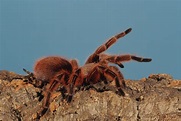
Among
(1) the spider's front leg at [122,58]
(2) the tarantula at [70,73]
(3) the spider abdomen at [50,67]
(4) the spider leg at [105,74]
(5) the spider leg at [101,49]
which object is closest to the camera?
(2) the tarantula at [70,73]

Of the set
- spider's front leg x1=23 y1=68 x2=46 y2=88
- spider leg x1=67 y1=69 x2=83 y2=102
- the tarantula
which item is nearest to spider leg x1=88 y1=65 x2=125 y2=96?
Answer: the tarantula

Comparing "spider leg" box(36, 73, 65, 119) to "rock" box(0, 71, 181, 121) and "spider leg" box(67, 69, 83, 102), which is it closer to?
"rock" box(0, 71, 181, 121)

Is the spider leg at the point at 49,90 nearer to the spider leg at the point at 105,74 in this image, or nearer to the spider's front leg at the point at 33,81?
the spider's front leg at the point at 33,81

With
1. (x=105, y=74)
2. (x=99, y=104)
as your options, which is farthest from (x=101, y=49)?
(x=99, y=104)

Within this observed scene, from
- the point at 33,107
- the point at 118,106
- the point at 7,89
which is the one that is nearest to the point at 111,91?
the point at 118,106

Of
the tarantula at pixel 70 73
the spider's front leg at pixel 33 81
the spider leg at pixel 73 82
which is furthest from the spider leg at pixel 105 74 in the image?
the spider's front leg at pixel 33 81

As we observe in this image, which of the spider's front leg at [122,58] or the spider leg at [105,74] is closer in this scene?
the spider leg at [105,74]
